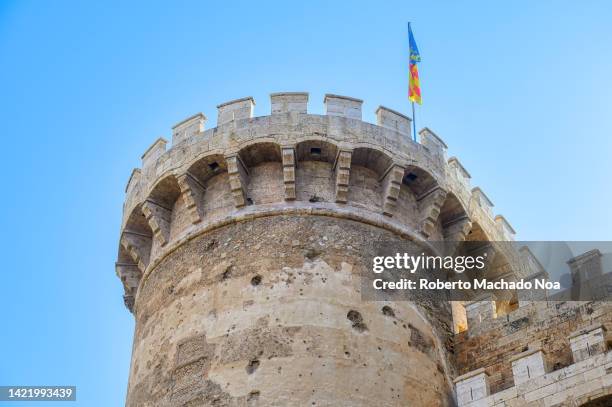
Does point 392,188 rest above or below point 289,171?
below

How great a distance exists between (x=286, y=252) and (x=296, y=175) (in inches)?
62.8

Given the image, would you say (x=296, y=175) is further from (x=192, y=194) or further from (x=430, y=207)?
(x=430, y=207)

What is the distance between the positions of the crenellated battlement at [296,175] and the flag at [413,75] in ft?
8.04

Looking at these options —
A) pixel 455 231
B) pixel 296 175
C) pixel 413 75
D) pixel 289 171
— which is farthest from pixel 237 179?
pixel 413 75

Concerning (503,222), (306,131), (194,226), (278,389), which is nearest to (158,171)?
(194,226)

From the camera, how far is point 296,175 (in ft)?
44.0

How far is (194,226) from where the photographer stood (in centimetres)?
1345

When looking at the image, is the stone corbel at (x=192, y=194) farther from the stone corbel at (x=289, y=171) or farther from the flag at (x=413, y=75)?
the flag at (x=413, y=75)

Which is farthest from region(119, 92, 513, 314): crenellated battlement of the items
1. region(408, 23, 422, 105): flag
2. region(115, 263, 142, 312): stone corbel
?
region(408, 23, 422, 105): flag

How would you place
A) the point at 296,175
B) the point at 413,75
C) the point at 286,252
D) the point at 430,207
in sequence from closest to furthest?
1. the point at 286,252
2. the point at 296,175
3. the point at 430,207
4. the point at 413,75

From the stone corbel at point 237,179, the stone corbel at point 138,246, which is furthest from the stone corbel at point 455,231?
the stone corbel at point 138,246

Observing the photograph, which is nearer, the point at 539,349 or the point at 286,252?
the point at 539,349

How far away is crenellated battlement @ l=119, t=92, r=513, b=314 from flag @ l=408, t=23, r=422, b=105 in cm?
245

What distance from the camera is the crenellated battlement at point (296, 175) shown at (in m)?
13.3
